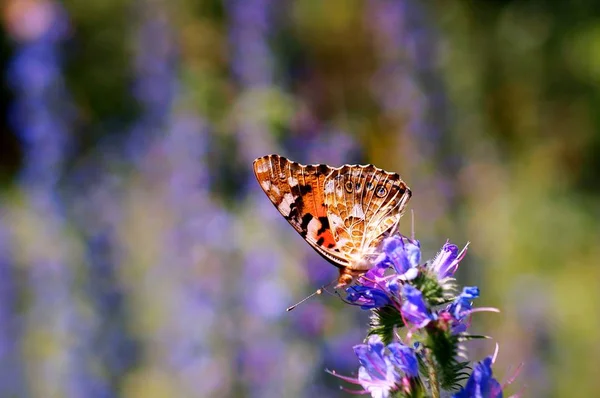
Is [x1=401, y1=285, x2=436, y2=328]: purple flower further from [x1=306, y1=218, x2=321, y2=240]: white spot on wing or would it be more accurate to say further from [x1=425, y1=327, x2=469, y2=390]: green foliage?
[x1=306, y1=218, x2=321, y2=240]: white spot on wing

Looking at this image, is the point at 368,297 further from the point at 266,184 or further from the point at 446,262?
the point at 266,184

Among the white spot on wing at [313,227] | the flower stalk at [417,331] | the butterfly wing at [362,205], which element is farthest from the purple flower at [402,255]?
the white spot on wing at [313,227]

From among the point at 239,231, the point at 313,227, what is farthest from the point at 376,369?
the point at 239,231

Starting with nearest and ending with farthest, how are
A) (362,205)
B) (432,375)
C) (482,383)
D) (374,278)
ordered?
1. (482,383)
2. (432,375)
3. (374,278)
4. (362,205)

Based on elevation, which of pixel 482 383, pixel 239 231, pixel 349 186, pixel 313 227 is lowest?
pixel 482 383

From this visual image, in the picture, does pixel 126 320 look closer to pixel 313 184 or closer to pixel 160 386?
pixel 160 386

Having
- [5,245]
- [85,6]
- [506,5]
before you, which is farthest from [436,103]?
[85,6]

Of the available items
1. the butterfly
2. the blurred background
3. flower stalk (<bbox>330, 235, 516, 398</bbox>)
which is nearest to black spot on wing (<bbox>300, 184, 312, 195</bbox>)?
the butterfly
